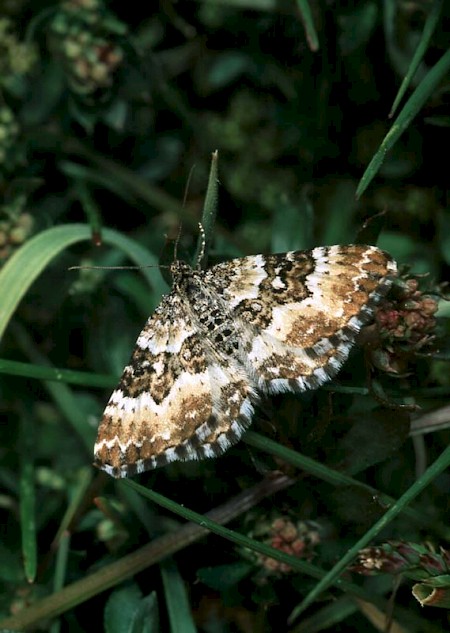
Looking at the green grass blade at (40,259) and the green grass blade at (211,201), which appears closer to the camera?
the green grass blade at (211,201)

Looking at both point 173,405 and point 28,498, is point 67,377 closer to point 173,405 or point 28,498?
point 173,405

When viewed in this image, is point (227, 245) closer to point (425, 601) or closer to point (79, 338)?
point (79, 338)

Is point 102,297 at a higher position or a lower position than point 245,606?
higher

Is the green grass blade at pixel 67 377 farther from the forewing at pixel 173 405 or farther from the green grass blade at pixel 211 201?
the green grass blade at pixel 211 201

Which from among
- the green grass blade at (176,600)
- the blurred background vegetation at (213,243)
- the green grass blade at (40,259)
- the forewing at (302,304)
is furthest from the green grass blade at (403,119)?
the green grass blade at (176,600)

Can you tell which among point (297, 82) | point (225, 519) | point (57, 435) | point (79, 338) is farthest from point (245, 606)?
point (297, 82)

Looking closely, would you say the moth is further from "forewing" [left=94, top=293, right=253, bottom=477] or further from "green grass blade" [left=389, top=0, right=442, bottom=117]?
"green grass blade" [left=389, top=0, right=442, bottom=117]

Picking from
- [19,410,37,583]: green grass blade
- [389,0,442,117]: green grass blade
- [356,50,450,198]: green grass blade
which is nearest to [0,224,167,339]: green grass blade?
[19,410,37,583]: green grass blade

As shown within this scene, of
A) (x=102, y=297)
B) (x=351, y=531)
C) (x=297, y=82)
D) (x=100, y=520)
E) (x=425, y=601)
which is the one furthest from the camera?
(x=297, y=82)
